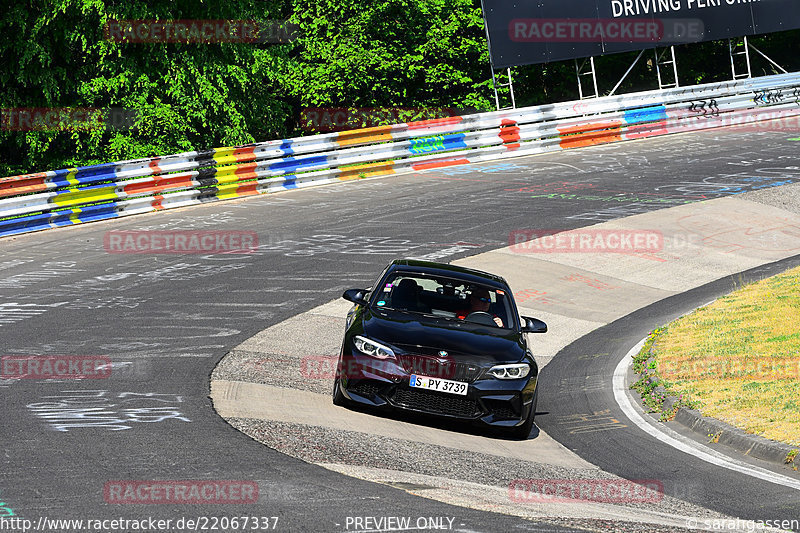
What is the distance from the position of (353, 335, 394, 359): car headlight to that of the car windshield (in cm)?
98

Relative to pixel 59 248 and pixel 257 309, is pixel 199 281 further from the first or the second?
pixel 59 248

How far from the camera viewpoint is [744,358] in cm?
1210

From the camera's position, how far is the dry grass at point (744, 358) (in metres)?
10.0

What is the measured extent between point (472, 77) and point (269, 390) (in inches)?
1043

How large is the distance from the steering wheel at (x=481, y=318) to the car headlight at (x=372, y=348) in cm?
140

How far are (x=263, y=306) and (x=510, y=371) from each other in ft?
18.9

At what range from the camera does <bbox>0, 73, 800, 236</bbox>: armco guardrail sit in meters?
20.5

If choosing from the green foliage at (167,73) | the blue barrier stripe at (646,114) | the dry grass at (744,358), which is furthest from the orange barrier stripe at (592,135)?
the dry grass at (744,358)

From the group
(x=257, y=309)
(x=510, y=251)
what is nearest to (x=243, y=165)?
(x=510, y=251)

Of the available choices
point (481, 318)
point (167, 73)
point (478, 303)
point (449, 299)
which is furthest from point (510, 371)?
point (167, 73)

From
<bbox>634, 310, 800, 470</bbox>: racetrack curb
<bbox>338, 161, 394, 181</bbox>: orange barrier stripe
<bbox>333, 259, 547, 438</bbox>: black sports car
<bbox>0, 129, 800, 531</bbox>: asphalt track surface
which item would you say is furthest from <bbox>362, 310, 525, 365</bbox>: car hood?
<bbox>338, 161, 394, 181</bbox>: orange barrier stripe

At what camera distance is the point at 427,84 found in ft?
115

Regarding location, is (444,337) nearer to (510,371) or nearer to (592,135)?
(510,371)

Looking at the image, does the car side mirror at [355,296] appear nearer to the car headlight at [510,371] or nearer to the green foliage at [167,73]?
the car headlight at [510,371]
